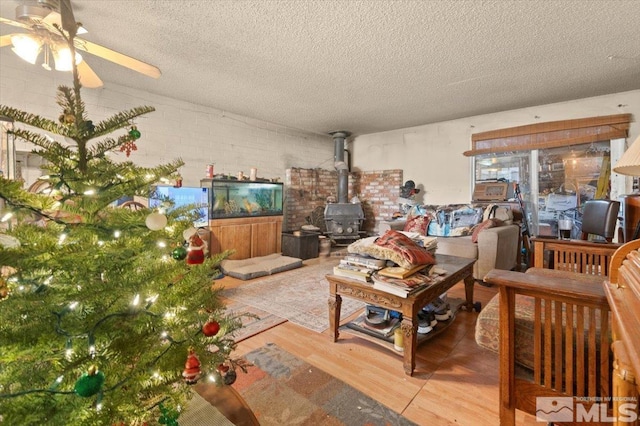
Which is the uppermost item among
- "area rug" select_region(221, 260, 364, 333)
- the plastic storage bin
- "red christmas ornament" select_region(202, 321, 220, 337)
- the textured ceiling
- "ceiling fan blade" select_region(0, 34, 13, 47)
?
the textured ceiling

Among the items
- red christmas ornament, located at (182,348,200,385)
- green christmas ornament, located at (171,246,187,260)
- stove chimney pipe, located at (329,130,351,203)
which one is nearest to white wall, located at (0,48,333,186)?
stove chimney pipe, located at (329,130,351,203)

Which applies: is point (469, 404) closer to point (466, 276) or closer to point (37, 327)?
point (466, 276)

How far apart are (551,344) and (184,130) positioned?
4.34 metres

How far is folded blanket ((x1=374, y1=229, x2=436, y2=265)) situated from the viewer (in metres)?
1.71

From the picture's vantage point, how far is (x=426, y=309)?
2109 millimetres

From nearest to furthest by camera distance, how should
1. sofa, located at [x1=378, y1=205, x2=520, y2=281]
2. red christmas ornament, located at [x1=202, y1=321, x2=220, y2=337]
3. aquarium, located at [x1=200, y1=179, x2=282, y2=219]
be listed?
red christmas ornament, located at [x1=202, y1=321, x2=220, y2=337], sofa, located at [x1=378, y1=205, x2=520, y2=281], aquarium, located at [x1=200, y1=179, x2=282, y2=219]

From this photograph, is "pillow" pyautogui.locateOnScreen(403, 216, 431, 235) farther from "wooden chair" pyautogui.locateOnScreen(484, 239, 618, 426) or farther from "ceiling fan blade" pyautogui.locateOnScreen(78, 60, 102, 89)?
"ceiling fan blade" pyautogui.locateOnScreen(78, 60, 102, 89)

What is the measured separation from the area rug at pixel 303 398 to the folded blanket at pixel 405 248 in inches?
30.8

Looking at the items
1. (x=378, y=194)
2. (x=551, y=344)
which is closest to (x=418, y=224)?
(x=378, y=194)

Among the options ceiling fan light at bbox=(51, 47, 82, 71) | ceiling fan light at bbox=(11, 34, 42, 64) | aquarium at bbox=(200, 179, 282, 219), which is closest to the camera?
ceiling fan light at bbox=(11, 34, 42, 64)

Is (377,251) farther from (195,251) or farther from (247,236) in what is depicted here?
(247,236)

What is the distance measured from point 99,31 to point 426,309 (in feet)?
11.1

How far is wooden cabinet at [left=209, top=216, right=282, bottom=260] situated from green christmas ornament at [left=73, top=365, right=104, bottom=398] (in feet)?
10.9

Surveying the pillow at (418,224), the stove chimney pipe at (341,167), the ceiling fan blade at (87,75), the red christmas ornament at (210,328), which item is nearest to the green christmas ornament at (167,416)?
the red christmas ornament at (210,328)
